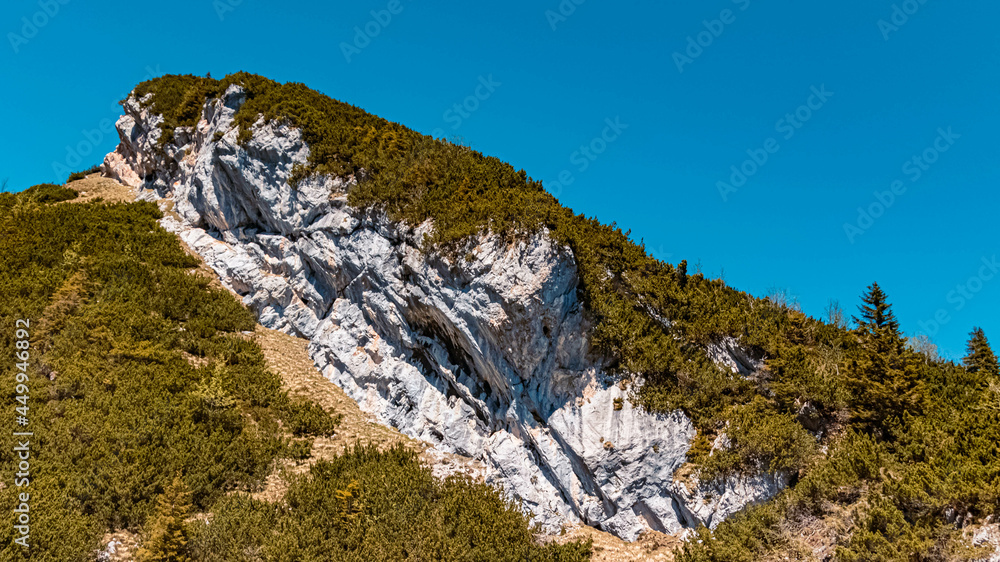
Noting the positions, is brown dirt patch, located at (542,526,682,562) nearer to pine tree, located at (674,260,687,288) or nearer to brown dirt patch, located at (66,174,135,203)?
pine tree, located at (674,260,687,288)

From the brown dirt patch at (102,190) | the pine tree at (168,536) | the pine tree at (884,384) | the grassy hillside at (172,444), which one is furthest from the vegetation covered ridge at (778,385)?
the brown dirt patch at (102,190)

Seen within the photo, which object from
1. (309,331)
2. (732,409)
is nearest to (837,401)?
(732,409)

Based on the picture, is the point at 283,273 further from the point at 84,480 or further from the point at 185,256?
the point at 84,480

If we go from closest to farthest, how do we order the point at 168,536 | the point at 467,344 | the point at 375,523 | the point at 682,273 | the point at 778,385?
the point at 168,536 → the point at 375,523 → the point at 778,385 → the point at 467,344 → the point at 682,273

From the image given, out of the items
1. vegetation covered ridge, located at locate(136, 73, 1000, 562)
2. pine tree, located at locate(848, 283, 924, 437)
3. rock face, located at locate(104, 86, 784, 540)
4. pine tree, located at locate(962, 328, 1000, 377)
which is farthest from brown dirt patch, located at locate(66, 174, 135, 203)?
pine tree, located at locate(962, 328, 1000, 377)

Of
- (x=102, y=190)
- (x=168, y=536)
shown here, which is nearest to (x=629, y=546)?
(x=168, y=536)

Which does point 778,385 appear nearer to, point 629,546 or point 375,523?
point 629,546

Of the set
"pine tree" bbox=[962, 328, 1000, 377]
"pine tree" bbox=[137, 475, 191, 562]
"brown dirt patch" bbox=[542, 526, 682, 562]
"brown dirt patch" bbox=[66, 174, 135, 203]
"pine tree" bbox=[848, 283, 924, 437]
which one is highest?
"brown dirt patch" bbox=[66, 174, 135, 203]
